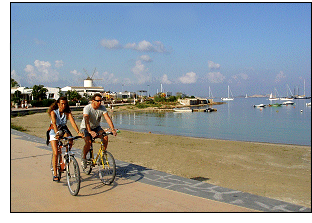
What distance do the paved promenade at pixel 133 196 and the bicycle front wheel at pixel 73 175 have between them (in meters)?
0.12

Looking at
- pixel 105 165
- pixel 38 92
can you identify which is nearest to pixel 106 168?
pixel 105 165

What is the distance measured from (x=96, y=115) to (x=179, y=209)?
2.38m

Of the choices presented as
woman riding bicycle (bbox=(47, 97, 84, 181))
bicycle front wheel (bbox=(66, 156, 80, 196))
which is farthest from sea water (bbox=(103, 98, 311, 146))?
woman riding bicycle (bbox=(47, 97, 84, 181))

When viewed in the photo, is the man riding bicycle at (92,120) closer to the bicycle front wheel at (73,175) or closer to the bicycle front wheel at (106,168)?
the bicycle front wheel at (106,168)

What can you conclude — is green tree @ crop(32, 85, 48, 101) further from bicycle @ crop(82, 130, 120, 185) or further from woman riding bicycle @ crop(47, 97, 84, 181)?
bicycle @ crop(82, 130, 120, 185)

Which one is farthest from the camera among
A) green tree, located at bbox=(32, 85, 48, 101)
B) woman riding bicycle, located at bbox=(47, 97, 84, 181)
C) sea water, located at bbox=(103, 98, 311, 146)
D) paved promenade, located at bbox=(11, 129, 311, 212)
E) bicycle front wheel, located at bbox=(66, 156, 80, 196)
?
green tree, located at bbox=(32, 85, 48, 101)

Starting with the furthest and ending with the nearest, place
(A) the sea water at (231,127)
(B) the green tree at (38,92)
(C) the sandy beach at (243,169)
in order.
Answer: (B) the green tree at (38,92)
(A) the sea water at (231,127)
(C) the sandy beach at (243,169)

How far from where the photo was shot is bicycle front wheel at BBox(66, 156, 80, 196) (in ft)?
14.9

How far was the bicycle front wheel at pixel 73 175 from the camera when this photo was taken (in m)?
4.53

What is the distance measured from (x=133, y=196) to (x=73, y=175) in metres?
1.02

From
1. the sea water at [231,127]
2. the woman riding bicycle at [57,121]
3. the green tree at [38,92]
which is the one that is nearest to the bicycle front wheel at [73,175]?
the woman riding bicycle at [57,121]

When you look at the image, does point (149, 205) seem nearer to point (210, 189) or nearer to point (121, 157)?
point (210, 189)

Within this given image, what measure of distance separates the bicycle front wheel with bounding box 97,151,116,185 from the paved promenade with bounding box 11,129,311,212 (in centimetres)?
13

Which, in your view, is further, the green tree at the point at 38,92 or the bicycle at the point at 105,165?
the green tree at the point at 38,92
